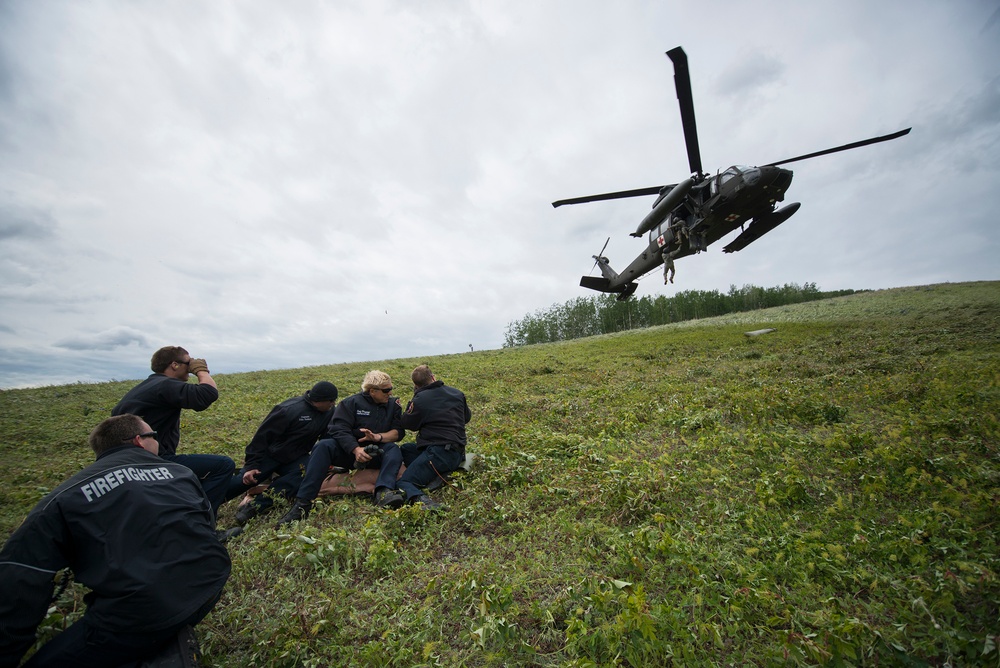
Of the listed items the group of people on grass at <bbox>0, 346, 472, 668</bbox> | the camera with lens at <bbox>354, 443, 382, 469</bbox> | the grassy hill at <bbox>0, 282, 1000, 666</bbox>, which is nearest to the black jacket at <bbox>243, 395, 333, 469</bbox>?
the camera with lens at <bbox>354, 443, 382, 469</bbox>

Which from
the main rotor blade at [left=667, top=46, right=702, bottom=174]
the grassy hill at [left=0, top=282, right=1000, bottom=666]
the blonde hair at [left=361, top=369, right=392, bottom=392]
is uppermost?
the main rotor blade at [left=667, top=46, right=702, bottom=174]

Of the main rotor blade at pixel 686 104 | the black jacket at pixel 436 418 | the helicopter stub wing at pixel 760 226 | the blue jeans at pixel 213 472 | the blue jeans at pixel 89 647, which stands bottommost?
the blue jeans at pixel 89 647

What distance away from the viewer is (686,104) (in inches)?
474

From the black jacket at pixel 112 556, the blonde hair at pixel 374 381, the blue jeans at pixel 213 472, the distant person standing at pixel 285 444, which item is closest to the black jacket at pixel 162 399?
the blue jeans at pixel 213 472

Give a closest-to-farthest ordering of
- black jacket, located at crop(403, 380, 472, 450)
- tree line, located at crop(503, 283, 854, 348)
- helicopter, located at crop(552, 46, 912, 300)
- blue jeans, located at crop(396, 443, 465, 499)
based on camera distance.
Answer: blue jeans, located at crop(396, 443, 465, 499)
black jacket, located at crop(403, 380, 472, 450)
helicopter, located at crop(552, 46, 912, 300)
tree line, located at crop(503, 283, 854, 348)

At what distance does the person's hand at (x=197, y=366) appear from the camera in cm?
611

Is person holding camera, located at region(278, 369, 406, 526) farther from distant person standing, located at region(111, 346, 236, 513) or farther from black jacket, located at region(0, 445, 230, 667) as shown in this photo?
black jacket, located at region(0, 445, 230, 667)

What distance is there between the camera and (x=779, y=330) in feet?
77.9

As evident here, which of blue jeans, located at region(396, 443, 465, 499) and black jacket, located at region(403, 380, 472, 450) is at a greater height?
black jacket, located at region(403, 380, 472, 450)

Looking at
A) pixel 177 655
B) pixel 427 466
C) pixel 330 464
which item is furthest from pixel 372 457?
pixel 177 655

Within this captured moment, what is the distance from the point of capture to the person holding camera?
19.9 ft

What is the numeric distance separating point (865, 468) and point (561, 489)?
4483mm

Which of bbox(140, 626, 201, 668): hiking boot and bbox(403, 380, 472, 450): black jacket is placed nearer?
bbox(140, 626, 201, 668): hiking boot

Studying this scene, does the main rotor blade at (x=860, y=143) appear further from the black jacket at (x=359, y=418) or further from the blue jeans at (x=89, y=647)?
the blue jeans at (x=89, y=647)
